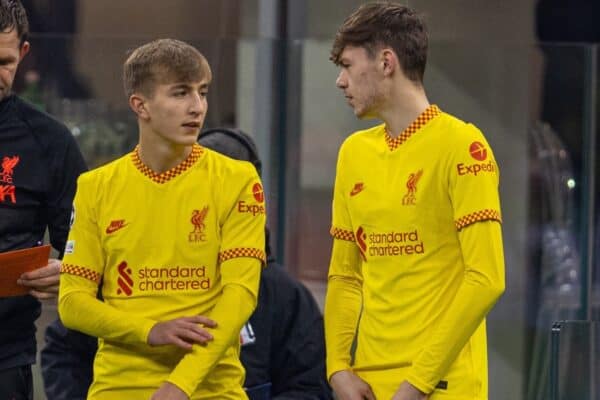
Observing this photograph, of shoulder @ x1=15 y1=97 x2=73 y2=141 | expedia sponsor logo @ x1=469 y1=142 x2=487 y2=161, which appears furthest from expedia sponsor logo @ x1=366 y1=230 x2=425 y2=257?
shoulder @ x1=15 y1=97 x2=73 y2=141

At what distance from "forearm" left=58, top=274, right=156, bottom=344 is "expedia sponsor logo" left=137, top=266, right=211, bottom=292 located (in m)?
0.08

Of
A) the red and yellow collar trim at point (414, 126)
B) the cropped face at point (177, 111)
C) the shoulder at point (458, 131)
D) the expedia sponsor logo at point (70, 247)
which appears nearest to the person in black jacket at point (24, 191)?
the expedia sponsor logo at point (70, 247)

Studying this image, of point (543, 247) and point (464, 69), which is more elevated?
point (464, 69)

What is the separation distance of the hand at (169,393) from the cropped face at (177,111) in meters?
0.55

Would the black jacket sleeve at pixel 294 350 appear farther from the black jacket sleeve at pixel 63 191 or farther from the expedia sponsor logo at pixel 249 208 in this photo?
the expedia sponsor logo at pixel 249 208

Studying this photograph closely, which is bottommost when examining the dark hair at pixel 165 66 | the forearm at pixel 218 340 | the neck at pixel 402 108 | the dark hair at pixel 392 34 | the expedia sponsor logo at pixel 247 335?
the expedia sponsor logo at pixel 247 335

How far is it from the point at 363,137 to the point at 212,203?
40cm

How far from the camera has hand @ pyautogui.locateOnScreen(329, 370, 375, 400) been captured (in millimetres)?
3404

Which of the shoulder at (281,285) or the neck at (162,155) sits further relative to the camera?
the shoulder at (281,285)

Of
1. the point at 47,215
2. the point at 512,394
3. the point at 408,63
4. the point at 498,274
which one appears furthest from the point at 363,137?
the point at 512,394

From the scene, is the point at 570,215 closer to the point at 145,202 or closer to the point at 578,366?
the point at 578,366

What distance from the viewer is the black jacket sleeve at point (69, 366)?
4246mm

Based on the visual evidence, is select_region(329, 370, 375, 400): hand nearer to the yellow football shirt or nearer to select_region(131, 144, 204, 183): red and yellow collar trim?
the yellow football shirt

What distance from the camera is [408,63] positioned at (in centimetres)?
345
